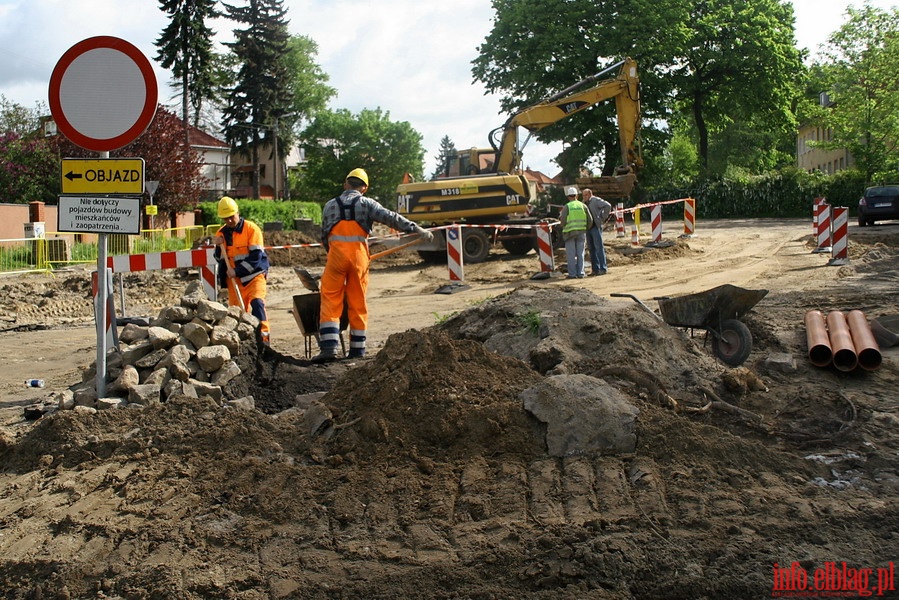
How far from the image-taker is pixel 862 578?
11.6ft

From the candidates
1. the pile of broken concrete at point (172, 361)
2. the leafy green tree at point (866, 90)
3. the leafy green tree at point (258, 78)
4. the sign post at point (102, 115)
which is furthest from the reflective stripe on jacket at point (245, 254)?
the leafy green tree at point (258, 78)

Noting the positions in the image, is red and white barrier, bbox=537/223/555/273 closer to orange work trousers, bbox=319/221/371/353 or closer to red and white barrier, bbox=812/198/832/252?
red and white barrier, bbox=812/198/832/252

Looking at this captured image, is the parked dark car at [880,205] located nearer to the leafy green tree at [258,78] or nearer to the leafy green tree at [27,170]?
the leafy green tree at [27,170]

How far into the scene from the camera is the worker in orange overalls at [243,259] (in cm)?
898

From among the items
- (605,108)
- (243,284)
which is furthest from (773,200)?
(243,284)

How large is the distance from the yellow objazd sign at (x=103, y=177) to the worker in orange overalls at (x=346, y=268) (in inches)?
87.4

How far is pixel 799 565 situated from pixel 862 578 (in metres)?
0.25

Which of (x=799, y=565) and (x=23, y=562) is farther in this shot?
(x=23, y=562)

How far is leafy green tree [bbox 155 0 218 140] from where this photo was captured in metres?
48.5

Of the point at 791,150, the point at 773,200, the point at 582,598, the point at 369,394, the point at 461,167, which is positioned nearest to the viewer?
the point at 582,598

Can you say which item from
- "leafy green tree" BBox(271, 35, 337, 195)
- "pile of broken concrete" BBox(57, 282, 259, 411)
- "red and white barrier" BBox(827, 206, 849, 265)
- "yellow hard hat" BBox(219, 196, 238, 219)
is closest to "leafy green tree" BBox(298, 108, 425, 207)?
"leafy green tree" BBox(271, 35, 337, 195)

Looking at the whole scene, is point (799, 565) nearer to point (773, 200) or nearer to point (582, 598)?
point (582, 598)

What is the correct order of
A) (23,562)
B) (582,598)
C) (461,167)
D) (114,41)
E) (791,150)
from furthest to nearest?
(791,150) → (461,167) → (114,41) → (23,562) → (582,598)

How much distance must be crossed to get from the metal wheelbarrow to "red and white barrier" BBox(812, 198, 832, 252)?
12.0 m
